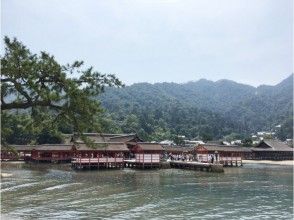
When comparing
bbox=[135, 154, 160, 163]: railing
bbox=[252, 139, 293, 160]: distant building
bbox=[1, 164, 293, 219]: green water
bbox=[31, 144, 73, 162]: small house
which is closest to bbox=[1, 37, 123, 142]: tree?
bbox=[1, 164, 293, 219]: green water

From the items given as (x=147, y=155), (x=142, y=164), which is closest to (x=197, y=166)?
(x=147, y=155)

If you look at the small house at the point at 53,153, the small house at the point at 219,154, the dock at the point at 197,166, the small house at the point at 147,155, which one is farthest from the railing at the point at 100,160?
the small house at the point at 219,154

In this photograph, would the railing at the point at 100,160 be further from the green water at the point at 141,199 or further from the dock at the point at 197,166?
the green water at the point at 141,199

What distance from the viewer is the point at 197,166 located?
5294 centimetres

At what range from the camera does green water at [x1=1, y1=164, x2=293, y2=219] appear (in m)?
21.9

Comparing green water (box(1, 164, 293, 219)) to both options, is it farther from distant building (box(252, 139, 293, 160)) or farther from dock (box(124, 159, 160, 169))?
distant building (box(252, 139, 293, 160))

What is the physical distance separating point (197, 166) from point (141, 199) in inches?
1063

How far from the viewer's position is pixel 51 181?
36125mm

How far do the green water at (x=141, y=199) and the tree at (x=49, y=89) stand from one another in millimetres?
6820

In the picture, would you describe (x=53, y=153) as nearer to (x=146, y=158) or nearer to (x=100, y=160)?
(x=100, y=160)

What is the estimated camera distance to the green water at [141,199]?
71.7 ft

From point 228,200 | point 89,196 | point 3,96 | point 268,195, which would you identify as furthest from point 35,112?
point 268,195

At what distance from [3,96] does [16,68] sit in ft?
3.94

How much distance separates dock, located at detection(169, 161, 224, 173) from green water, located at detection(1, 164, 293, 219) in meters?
11.6
